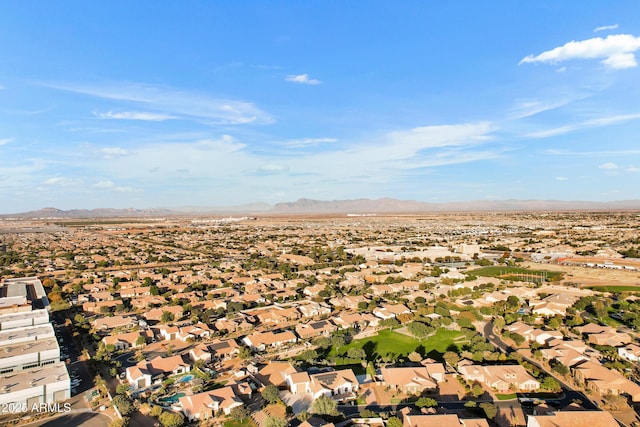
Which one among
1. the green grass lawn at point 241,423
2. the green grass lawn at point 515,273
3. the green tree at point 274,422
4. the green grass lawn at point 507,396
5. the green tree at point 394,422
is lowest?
the green grass lawn at point 507,396

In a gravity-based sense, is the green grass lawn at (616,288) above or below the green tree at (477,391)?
above

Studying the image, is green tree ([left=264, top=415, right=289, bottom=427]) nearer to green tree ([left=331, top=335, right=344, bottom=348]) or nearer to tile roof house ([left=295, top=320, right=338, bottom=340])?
green tree ([left=331, top=335, right=344, bottom=348])

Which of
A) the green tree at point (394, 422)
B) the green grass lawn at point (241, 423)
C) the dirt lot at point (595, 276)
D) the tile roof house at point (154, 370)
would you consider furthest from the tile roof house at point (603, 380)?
the dirt lot at point (595, 276)

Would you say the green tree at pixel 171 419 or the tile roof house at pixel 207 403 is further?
the tile roof house at pixel 207 403

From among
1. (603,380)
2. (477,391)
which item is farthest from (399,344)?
(603,380)

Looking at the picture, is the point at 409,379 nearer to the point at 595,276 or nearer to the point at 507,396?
the point at 507,396

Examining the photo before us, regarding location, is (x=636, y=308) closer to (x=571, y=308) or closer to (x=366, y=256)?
(x=571, y=308)

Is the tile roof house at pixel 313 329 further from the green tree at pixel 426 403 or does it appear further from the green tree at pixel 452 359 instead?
the green tree at pixel 426 403

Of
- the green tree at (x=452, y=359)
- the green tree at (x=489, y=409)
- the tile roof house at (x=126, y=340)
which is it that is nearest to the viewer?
the green tree at (x=489, y=409)
